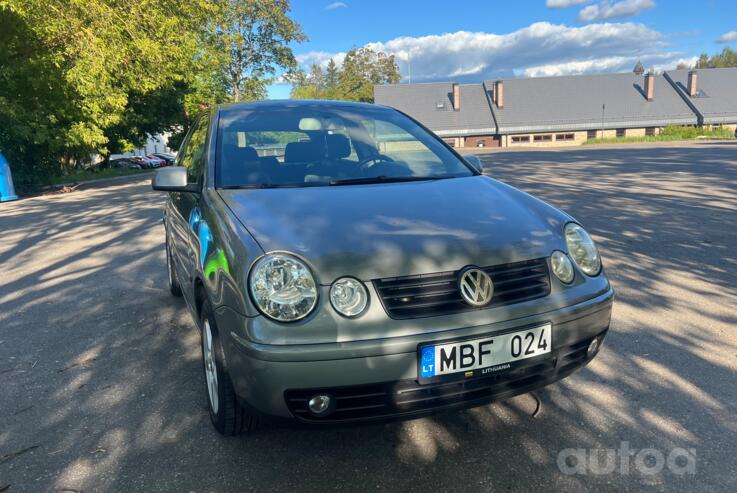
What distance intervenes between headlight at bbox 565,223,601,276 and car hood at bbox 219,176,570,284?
7 cm

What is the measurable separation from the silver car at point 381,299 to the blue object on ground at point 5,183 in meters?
14.3

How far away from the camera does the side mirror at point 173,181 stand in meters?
3.09

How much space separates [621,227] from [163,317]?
5924 millimetres

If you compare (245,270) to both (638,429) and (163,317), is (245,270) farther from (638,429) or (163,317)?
(163,317)

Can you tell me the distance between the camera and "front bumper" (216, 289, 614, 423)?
1922 millimetres

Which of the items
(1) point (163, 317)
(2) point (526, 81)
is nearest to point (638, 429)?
(1) point (163, 317)

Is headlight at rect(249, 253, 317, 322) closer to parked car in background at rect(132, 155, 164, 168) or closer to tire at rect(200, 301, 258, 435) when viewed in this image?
tire at rect(200, 301, 258, 435)

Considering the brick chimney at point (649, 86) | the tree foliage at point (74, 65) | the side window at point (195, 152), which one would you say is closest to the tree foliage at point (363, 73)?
the brick chimney at point (649, 86)

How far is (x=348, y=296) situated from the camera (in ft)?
6.61

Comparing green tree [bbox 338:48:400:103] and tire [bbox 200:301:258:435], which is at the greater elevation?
green tree [bbox 338:48:400:103]

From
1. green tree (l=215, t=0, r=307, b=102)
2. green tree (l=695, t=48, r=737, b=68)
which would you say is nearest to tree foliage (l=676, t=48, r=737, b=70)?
green tree (l=695, t=48, r=737, b=68)

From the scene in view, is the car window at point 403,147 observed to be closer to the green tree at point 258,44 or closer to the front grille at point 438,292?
the front grille at point 438,292

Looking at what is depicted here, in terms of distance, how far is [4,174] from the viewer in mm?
14070

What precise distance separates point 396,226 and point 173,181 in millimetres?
1514
